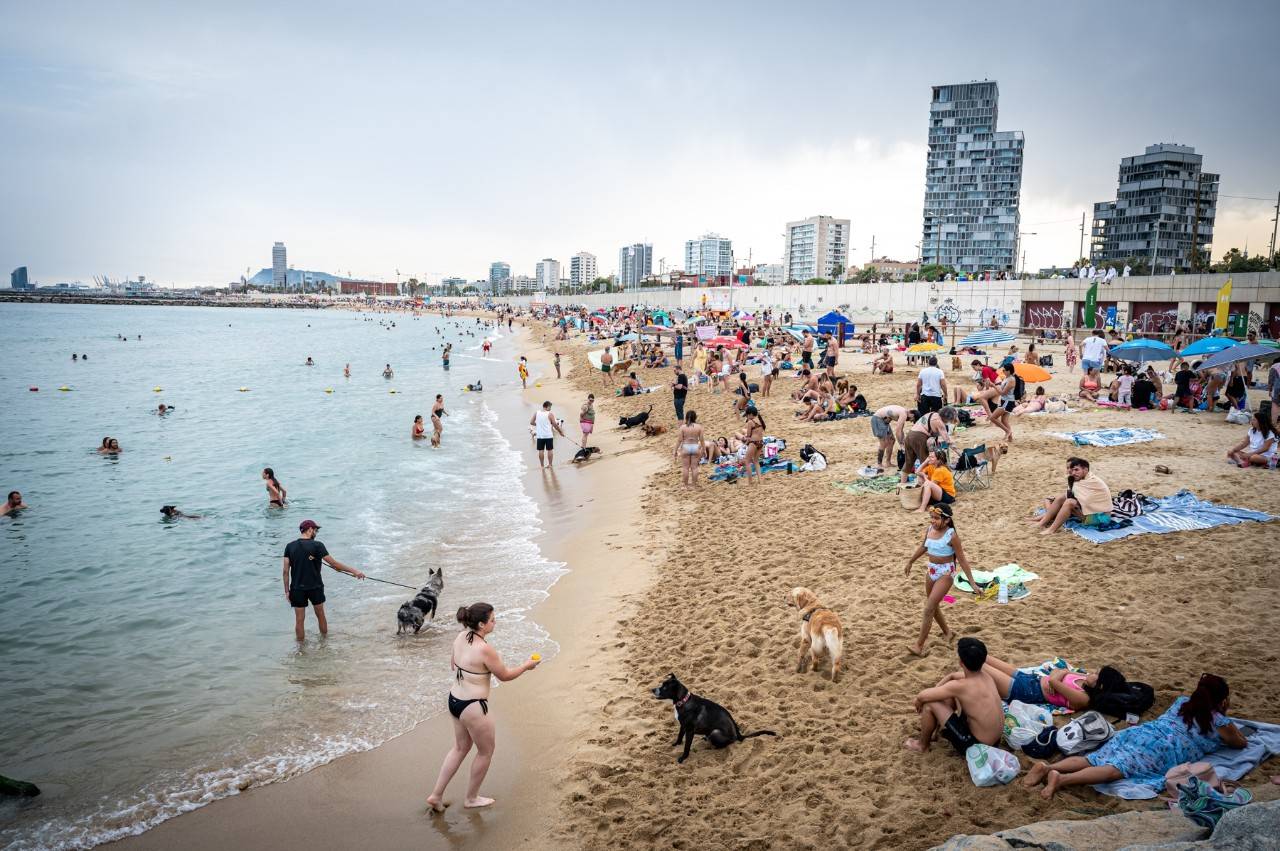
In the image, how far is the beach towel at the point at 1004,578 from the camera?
741 centimetres

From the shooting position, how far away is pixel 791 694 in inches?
239

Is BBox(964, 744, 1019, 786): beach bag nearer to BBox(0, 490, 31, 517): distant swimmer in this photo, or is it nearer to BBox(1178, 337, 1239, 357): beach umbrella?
BBox(1178, 337, 1239, 357): beach umbrella

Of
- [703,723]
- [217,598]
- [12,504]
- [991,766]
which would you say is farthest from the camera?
[12,504]

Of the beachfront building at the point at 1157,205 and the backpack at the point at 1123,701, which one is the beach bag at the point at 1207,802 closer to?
the backpack at the point at 1123,701

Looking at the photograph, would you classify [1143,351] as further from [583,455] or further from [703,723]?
[703,723]

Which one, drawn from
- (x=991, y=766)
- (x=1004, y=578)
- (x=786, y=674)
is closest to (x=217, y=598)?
(x=786, y=674)

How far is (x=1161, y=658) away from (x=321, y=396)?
34.6 metres

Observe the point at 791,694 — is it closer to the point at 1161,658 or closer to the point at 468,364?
Result: the point at 1161,658

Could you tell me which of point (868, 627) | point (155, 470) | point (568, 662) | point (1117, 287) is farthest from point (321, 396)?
point (1117, 287)

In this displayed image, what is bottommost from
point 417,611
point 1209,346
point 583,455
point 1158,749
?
point 417,611

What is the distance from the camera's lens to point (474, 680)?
16.3 ft

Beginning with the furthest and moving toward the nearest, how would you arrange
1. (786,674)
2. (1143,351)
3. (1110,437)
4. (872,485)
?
(1143,351) < (1110,437) < (872,485) < (786,674)

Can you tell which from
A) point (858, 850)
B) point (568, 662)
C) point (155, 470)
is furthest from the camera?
point (155, 470)

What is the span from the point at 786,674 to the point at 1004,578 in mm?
2983
